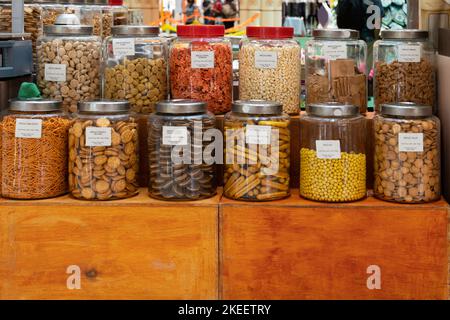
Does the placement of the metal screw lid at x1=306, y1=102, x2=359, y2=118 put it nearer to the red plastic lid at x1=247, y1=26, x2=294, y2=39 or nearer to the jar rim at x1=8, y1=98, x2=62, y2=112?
the red plastic lid at x1=247, y1=26, x2=294, y2=39

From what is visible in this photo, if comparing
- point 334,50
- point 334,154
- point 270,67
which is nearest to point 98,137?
point 270,67

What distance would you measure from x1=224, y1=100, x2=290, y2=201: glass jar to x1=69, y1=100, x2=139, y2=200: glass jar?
0.27m

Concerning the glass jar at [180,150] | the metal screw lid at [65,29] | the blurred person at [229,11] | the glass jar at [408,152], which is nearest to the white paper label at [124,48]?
the metal screw lid at [65,29]

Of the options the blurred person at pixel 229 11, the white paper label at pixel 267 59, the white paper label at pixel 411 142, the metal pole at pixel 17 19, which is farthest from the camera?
the blurred person at pixel 229 11

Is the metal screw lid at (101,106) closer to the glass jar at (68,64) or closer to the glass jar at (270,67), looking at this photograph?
the glass jar at (68,64)

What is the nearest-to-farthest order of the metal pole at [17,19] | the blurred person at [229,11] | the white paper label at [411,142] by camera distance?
1. the white paper label at [411,142]
2. the metal pole at [17,19]
3. the blurred person at [229,11]

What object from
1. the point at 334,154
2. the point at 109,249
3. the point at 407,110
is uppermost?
the point at 407,110

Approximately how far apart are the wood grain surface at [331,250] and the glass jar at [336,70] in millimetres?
356

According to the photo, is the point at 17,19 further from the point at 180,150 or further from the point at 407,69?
the point at 407,69

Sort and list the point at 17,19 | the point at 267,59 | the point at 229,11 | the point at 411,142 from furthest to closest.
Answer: the point at 229,11 → the point at 17,19 → the point at 267,59 → the point at 411,142

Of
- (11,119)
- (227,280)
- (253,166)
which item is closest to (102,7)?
(11,119)

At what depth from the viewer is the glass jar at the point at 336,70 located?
2.02 meters

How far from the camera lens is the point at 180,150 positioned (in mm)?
1829

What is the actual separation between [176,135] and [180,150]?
41mm
